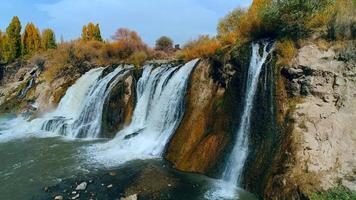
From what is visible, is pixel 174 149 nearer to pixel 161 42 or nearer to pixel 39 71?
pixel 161 42

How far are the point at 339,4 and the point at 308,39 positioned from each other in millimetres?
1652

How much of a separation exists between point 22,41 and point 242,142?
44973mm

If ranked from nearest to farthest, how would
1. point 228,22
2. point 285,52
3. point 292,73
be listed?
point 292,73 < point 285,52 < point 228,22

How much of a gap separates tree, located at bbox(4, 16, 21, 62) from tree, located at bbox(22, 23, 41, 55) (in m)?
1.12

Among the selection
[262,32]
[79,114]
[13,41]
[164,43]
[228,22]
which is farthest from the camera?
[13,41]

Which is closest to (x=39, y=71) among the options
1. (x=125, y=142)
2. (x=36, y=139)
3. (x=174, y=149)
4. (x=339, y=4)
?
(x=36, y=139)

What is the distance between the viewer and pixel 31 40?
47531 millimetres

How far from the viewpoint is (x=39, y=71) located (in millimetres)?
32625

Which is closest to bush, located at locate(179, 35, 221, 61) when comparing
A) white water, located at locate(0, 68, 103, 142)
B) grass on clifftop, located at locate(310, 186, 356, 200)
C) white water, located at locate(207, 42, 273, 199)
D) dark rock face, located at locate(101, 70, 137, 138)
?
dark rock face, located at locate(101, 70, 137, 138)

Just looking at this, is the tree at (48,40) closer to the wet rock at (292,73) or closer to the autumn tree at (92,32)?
the autumn tree at (92,32)

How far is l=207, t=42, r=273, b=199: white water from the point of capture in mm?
9570

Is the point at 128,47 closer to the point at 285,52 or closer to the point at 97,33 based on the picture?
the point at 285,52

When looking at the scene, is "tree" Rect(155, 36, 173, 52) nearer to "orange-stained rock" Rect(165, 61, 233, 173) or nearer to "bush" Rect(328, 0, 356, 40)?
"orange-stained rock" Rect(165, 61, 233, 173)

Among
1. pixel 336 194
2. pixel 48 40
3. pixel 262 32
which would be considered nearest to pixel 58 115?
pixel 262 32
